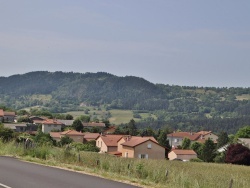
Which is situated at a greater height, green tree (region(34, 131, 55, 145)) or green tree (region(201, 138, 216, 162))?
green tree (region(34, 131, 55, 145))

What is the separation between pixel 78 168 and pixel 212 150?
65.0 m

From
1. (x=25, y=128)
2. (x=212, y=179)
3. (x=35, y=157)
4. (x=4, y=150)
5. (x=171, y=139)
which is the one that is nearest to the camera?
(x=212, y=179)

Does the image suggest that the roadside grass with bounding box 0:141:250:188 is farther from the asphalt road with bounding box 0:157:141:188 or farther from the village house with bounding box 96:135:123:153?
the village house with bounding box 96:135:123:153

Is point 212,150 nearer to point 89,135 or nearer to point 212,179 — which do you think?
point 89,135

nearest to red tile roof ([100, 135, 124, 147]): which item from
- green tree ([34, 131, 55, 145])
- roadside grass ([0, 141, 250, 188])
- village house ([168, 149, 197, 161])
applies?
village house ([168, 149, 197, 161])

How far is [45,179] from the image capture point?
13188 millimetres

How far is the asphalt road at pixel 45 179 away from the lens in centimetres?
1217

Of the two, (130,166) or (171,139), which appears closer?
(130,166)

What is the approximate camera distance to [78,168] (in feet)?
53.3

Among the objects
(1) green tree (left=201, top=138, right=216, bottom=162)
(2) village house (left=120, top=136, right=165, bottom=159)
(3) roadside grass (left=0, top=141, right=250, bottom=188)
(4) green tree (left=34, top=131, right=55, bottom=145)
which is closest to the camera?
(3) roadside grass (left=0, top=141, right=250, bottom=188)

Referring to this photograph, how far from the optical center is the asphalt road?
1217cm

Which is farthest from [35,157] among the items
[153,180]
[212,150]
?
[212,150]

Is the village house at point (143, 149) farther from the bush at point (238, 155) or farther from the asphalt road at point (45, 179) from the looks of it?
the asphalt road at point (45, 179)

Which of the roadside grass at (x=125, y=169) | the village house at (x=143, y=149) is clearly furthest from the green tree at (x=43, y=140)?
the village house at (x=143, y=149)
